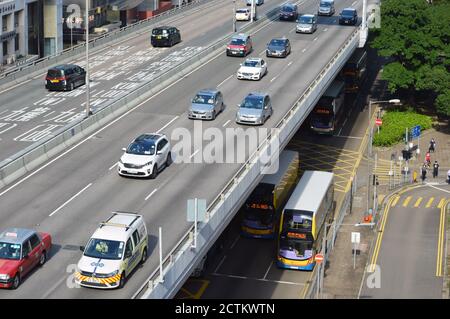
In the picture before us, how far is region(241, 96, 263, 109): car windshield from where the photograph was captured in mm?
71562

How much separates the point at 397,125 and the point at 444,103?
5.18 metres

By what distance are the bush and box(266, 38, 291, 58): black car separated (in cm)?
1217

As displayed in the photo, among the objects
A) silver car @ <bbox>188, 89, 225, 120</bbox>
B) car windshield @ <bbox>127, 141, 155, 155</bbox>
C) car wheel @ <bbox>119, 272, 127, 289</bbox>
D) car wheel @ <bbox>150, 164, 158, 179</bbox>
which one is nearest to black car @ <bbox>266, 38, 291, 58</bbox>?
silver car @ <bbox>188, 89, 225, 120</bbox>

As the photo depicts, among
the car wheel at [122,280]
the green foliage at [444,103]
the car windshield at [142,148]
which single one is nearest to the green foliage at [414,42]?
the green foliage at [444,103]

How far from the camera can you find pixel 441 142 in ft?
323

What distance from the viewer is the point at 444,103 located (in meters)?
97.8

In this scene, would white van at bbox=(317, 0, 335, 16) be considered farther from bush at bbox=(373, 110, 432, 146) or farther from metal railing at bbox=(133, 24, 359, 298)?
metal railing at bbox=(133, 24, 359, 298)

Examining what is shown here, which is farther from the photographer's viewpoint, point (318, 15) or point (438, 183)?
point (318, 15)

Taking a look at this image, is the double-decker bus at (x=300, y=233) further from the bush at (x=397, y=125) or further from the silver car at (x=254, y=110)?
the bush at (x=397, y=125)

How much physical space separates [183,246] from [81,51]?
58.6 metres

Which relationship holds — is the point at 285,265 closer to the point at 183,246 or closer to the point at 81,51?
the point at 183,246

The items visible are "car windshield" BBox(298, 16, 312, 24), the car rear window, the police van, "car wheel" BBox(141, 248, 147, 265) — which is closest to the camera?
the police van

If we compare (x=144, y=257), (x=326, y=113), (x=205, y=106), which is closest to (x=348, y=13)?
(x=326, y=113)

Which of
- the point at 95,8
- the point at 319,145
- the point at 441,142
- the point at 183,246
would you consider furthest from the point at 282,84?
the point at 95,8
